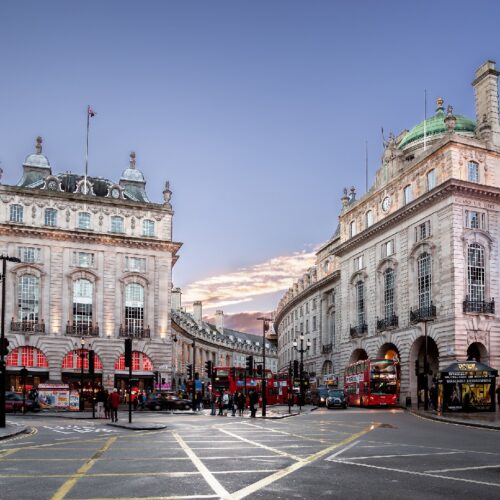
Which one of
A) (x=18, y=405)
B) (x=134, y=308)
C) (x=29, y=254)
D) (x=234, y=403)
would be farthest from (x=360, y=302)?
(x=18, y=405)

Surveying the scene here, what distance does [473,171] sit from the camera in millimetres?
58094

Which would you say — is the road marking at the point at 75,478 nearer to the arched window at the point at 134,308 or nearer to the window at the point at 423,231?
the window at the point at 423,231

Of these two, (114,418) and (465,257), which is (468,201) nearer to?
(465,257)

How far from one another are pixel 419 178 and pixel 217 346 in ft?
300

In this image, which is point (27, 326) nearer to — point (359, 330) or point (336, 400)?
point (359, 330)

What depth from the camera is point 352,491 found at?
38.9 feet

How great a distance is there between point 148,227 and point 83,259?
26.4 ft

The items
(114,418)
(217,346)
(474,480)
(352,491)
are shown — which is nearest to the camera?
(352,491)

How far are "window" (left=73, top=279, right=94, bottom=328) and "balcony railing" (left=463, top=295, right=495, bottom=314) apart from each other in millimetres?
40216

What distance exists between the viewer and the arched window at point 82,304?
77.1 meters

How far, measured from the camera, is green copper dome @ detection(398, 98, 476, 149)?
69.4m

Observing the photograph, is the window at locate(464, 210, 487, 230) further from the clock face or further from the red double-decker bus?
the red double-decker bus

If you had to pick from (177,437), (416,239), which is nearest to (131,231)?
(416,239)

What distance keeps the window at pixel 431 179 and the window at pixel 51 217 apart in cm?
3911
